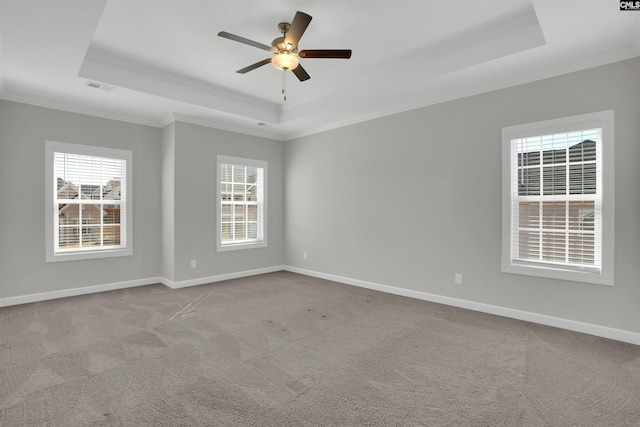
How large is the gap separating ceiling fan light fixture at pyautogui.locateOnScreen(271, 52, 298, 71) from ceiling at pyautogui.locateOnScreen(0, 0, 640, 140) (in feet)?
1.08

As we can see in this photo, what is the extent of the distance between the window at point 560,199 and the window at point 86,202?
5273 mm

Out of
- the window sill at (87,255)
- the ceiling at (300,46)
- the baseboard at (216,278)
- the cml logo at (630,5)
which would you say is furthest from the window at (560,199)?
the window sill at (87,255)

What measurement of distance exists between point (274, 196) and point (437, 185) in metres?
3.20

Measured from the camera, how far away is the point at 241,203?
5.98m

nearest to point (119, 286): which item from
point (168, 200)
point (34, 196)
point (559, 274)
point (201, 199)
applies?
point (168, 200)

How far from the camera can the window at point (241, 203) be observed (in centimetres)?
570

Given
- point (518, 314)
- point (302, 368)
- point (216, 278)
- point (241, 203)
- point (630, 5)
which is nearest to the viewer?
point (630, 5)

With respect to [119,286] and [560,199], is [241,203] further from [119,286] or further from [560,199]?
[560,199]

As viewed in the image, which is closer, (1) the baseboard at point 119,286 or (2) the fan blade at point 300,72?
(2) the fan blade at point 300,72

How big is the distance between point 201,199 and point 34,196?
81.8 inches

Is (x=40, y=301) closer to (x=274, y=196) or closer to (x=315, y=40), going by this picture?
(x=274, y=196)

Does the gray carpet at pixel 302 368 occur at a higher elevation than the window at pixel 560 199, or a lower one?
lower

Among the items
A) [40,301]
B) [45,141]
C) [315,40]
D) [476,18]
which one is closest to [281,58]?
[315,40]

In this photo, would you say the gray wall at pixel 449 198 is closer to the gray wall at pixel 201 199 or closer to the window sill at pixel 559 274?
the window sill at pixel 559 274
